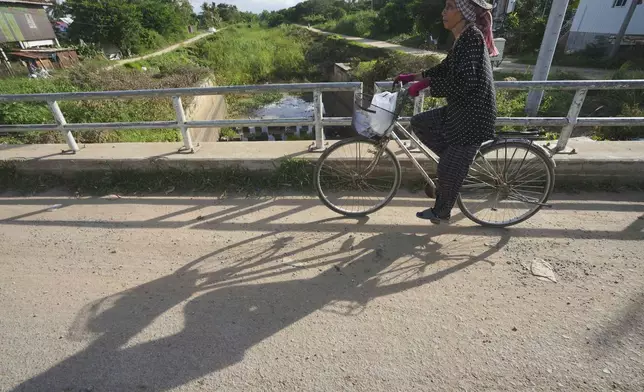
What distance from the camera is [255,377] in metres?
1.99

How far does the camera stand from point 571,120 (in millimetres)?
3598

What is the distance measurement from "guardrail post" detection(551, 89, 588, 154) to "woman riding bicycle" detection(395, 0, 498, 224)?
1.53 meters

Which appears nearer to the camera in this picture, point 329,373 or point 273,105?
point 329,373

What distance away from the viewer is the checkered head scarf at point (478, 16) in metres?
A: 2.33

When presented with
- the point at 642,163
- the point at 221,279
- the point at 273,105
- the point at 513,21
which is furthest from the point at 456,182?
the point at 513,21

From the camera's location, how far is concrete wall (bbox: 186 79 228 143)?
12101mm

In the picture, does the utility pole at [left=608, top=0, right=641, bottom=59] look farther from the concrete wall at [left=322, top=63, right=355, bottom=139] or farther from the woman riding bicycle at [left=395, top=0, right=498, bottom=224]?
the woman riding bicycle at [left=395, top=0, right=498, bottom=224]

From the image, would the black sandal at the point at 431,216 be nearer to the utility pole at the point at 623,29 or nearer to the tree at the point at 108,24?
the utility pole at the point at 623,29

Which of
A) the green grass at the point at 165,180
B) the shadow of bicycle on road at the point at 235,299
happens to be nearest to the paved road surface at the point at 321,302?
the shadow of bicycle on road at the point at 235,299

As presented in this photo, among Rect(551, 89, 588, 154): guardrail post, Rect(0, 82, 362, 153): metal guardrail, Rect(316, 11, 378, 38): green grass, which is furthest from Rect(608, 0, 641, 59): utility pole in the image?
Rect(316, 11, 378, 38): green grass

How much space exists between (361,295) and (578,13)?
2573 centimetres

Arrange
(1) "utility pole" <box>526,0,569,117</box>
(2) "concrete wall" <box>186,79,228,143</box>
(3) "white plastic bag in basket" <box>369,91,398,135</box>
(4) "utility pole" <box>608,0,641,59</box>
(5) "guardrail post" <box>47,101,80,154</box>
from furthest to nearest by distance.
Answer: (4) "utility pole" <box>608,0,641,59</box>
(2) "concrete wall" <box>186,79,228,143</box>
(1) "utility pole" <box>526,0,569,117</box>
(5) "guardrail post" <box>47,101,80,154</box>
(3) "white plastic bag in basket" <box>369,91,398,135</box>

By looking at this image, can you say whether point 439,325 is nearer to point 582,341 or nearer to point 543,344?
point 543,344

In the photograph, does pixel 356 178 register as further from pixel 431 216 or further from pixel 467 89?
pixel 467 89
